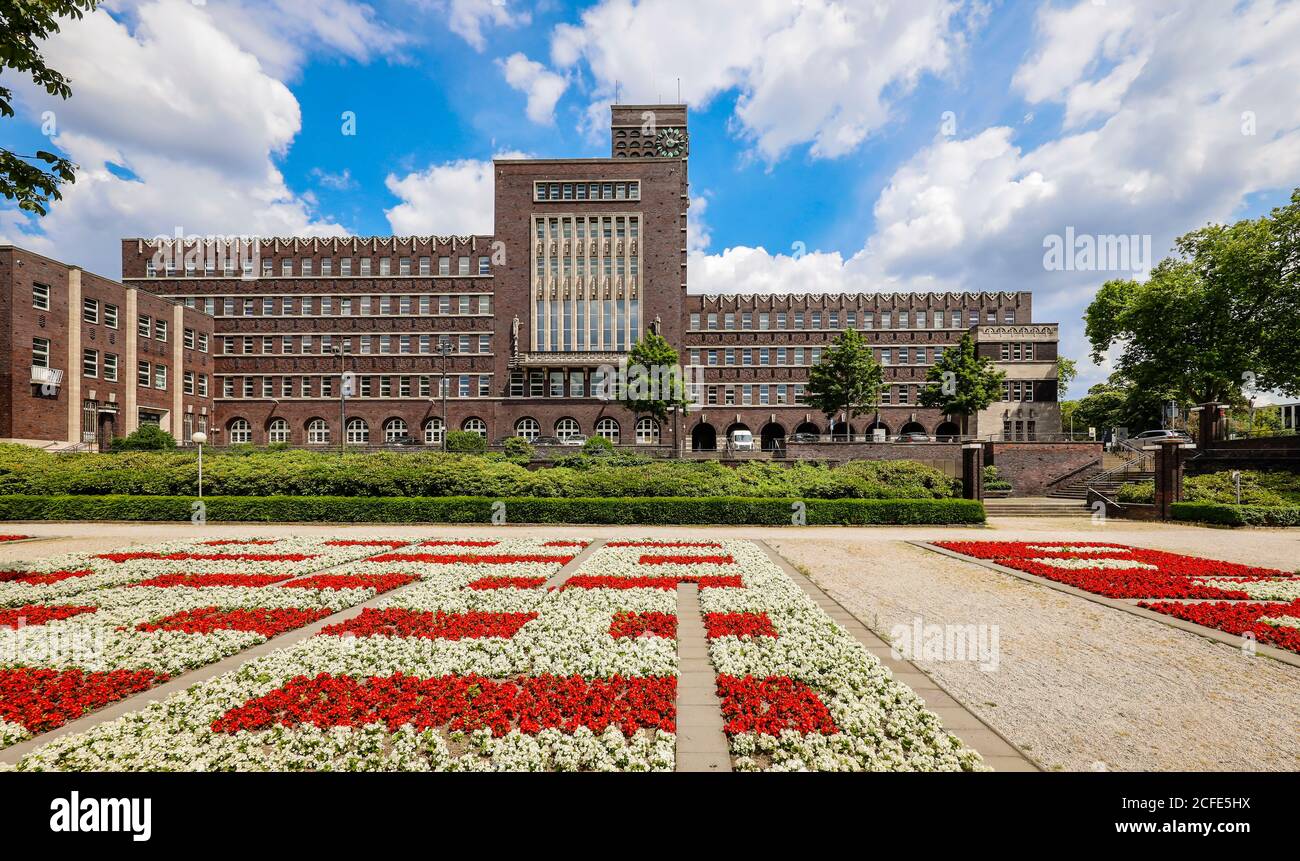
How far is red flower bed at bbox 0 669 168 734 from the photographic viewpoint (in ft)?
15.6

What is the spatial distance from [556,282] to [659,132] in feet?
89.0

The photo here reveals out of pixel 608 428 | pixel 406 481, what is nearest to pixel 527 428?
pixel 608 428

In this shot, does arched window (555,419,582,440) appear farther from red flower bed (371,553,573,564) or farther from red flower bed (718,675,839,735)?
red flower bed (718,675,839,735)

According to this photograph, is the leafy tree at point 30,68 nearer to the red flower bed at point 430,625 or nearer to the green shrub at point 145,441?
the red flower bed at point 430,625

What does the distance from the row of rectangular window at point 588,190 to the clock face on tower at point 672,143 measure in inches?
633

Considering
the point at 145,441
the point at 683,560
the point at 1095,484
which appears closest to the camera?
the point at 683,560

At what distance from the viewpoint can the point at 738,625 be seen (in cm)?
756

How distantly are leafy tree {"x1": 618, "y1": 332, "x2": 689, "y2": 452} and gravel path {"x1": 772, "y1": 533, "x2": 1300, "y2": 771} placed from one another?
2934 centimetres

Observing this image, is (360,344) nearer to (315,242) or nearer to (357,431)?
(357,431)

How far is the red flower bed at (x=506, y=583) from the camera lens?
32.6 feet

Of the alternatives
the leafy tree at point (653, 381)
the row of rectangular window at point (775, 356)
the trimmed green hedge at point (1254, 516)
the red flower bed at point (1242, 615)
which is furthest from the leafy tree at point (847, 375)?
the red flower bed at point (1242, 615)

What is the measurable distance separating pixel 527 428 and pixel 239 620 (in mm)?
42939

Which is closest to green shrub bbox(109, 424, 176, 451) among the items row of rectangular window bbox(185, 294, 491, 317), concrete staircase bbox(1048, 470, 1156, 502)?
row of rectangular window bbox(185, 294, 491, 317)
